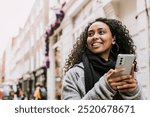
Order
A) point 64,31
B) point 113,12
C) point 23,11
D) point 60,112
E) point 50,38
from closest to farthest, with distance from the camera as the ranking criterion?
point 60,112
point 23,11
point 113,12
point 50,38
point 64,31

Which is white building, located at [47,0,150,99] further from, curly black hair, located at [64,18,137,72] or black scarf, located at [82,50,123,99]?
black scarf, located at [82,50,123,99]

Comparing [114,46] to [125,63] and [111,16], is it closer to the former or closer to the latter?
[125,63]

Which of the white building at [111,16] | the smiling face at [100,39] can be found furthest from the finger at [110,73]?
the white building at [111,16]

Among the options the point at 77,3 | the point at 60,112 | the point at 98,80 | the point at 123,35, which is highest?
the point at 77,3

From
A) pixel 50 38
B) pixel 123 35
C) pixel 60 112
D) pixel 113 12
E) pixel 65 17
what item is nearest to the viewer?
pixel 123 35

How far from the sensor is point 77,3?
9.93ft

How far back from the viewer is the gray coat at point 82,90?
1.00 metres

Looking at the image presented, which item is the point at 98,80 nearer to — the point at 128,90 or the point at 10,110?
the point at 128,90

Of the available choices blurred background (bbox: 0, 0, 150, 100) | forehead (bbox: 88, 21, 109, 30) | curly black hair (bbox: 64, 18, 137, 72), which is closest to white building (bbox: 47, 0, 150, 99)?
blurred background (bbox: 0, 0, 150, 100)

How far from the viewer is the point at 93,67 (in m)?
1.05

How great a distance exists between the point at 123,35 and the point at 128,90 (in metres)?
0.23

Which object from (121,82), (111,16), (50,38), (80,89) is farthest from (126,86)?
(50,38)

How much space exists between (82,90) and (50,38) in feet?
5.87

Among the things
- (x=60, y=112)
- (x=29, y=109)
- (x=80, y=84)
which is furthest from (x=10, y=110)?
(x=80, y=84)
